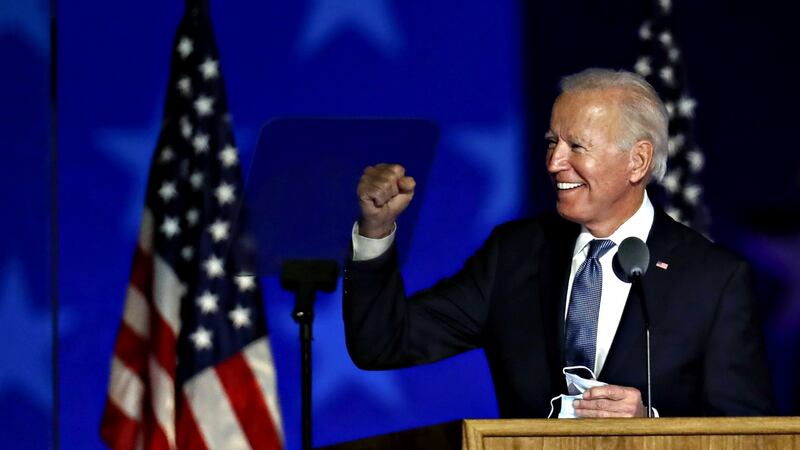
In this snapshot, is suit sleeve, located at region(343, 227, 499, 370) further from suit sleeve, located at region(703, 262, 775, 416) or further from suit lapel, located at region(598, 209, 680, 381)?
suit sleeve, located at region(703, 262, 775, 416)

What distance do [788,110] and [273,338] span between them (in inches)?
78.2

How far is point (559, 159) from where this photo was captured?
2631mm

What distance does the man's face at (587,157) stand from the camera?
2.64m

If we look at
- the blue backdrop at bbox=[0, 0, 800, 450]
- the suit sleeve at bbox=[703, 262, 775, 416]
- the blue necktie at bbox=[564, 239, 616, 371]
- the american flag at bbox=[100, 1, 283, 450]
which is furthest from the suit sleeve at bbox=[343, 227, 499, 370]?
the blue backdrop at bbox=[0, 0, 800, 450]

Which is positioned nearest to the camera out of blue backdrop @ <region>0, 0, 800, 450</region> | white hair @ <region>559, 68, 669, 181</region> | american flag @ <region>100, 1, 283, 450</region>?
white hair @ <region>559, 68, 669, 181</region>

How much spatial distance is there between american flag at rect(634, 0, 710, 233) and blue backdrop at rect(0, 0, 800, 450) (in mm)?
191

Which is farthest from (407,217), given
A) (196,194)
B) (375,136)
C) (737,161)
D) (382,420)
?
(737,161)

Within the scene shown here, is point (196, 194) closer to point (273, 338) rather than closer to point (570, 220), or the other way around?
point (273, 338)

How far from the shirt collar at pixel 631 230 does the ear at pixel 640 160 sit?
78mm

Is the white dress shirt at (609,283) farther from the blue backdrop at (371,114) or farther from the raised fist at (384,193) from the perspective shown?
the blue backdrop at (371,114)

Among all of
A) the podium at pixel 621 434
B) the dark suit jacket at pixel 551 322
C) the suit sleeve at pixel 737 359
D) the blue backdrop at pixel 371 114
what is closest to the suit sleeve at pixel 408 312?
the dark suit jacket at pixel 551 322

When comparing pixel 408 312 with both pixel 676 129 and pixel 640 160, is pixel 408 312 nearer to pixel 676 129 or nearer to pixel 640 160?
pixel 640 160

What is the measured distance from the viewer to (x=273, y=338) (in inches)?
177

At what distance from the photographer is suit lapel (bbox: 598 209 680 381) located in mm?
2553
